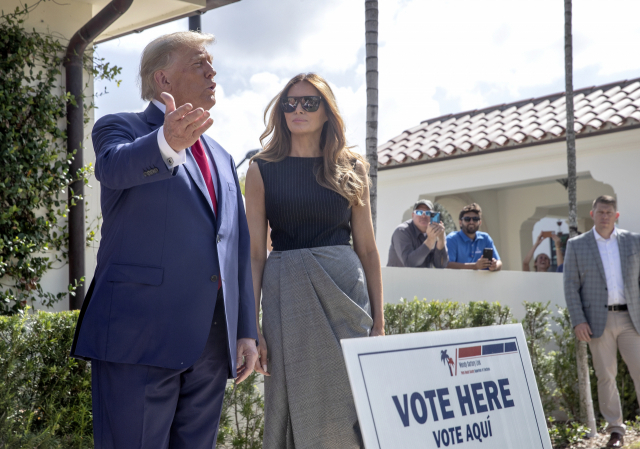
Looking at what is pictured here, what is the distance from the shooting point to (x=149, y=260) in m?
2.06

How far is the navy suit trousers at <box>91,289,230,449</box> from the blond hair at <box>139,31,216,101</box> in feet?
2.66

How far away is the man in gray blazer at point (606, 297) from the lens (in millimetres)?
6555

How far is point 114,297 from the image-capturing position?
6.65 ft

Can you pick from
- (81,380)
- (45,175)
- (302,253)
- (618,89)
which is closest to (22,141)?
(45,175)

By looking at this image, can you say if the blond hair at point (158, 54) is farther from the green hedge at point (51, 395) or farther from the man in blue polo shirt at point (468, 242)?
the man in blue polo shirt at point (468, 242)

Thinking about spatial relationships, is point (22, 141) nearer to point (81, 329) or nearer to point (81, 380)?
point (81, 380)

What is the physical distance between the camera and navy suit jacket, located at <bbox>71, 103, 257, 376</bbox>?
6.55 ft

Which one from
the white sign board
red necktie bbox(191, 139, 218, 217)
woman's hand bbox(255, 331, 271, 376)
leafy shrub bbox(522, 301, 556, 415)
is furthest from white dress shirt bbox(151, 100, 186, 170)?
leafy shrub bbox(522, 301, 556, 415)

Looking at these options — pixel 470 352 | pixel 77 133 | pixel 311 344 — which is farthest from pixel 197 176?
pixel 77 133

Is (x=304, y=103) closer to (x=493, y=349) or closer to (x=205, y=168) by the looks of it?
(x=205, y=168)

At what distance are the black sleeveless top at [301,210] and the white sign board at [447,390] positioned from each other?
82cm

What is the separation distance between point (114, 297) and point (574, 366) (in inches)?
244

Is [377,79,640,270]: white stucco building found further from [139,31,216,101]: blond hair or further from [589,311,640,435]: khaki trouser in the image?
[139,31,216,101]: blond hair

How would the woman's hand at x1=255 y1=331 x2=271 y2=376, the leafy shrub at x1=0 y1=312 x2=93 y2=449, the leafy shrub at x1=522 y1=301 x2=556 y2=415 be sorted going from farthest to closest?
the leafy shrub at x1=522 y1=301 x2=556 y2=415 → the leafy shrub at x1=0 y1=312 x2=93 y2=449 → the woman's hand at x1=255 y1=331 x2=271 y2=376
